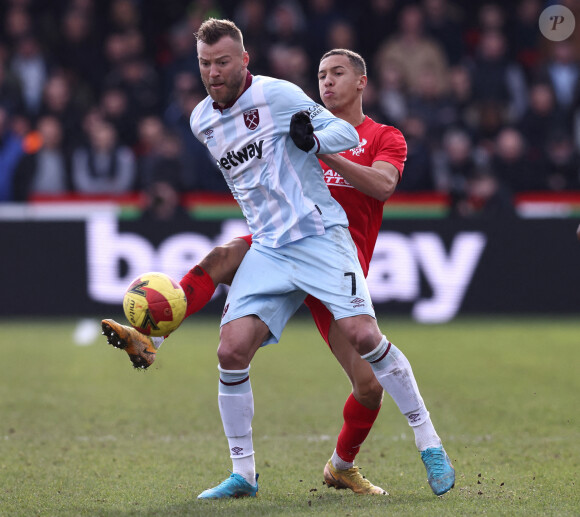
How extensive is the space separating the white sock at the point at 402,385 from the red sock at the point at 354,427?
1.37ft

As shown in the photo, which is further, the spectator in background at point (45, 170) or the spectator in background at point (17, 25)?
the spectator in background at point (17, 25)

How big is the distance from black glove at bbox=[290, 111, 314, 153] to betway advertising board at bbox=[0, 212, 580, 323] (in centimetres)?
722

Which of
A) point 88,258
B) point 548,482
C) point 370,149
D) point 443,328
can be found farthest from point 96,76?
point 548,482

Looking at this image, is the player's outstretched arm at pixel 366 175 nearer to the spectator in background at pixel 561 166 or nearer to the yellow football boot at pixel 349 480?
the yellow football boot at pixel 349 480

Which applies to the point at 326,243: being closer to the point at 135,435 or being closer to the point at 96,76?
the point at 135,435

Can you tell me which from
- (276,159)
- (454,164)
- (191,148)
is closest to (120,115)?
(191,148)

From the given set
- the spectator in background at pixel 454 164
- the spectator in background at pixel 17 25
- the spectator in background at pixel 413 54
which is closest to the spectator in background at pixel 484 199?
the spectator in background at pixel 454 164

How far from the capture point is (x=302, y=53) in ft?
47.6

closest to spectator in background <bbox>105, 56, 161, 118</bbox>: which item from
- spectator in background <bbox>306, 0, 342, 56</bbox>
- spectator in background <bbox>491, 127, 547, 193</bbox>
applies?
spectator in background <bbox>306, 0, 342, 56</bbox>

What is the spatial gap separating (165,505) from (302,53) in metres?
10.5

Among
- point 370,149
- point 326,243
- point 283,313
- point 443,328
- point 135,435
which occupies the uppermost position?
point 370,149

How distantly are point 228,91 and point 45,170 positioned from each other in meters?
8.62

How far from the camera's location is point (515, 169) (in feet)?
45.5

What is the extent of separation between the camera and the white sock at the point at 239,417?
5055 millimetres
